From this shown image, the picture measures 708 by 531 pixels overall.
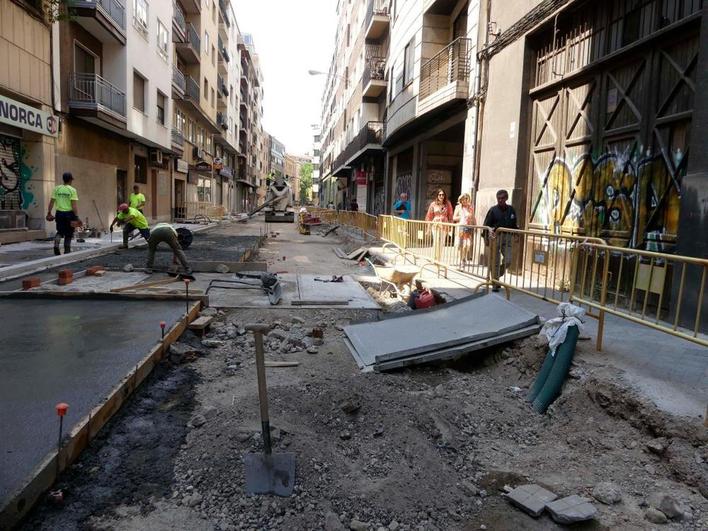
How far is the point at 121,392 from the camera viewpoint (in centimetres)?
392

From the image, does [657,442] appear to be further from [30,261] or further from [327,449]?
[30,261]

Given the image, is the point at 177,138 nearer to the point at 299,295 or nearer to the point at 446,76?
the point at 446,76

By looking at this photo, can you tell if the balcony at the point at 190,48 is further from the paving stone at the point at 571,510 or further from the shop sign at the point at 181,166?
the paving stone at the point at 571,510

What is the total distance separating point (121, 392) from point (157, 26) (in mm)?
24935

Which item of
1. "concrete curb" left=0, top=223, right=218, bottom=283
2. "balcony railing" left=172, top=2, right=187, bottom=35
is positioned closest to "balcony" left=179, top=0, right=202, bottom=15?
"balcony railing" left=172, top=2, right=187, bottom=35

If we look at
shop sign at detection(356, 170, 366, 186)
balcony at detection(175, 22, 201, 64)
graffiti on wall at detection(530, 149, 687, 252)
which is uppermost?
balcony at detection(175, 22, 201, 64)

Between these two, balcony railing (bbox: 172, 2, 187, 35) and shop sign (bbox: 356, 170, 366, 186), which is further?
shop sign (bbox: 356, 170, 366, 186)

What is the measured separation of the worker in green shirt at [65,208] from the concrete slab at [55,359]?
4.79 meters

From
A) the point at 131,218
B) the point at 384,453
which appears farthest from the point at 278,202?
the point at 384,453

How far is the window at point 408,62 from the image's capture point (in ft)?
58.1

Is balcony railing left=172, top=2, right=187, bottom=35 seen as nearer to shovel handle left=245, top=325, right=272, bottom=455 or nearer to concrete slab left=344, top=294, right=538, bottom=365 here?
concrete slab left=344, top=294, right=538, bottom=365

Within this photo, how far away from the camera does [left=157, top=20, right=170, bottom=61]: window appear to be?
81.3 ft

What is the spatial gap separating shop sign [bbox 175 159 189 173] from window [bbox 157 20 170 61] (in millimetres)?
6588

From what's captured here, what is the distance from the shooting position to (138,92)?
892 inches
